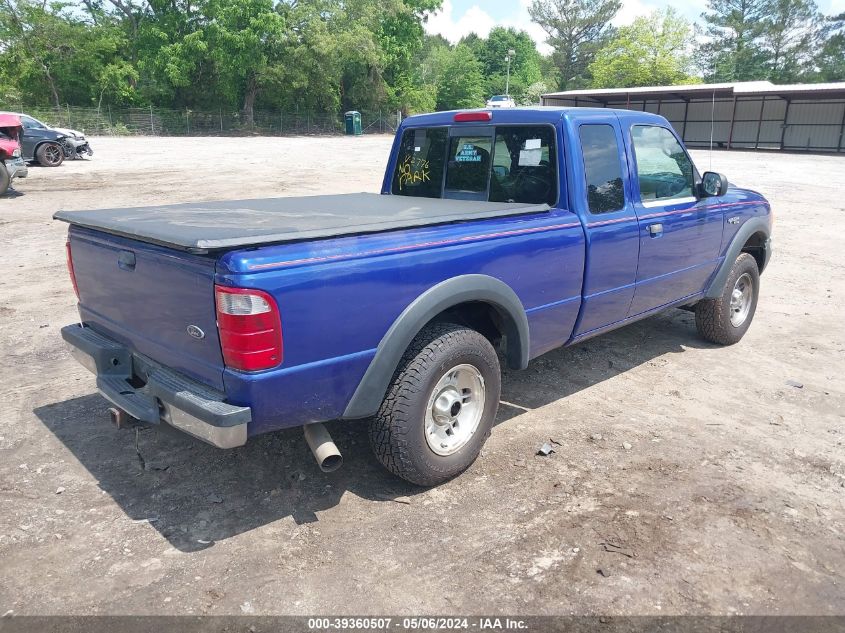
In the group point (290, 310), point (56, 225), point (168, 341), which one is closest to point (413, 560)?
point (290, 310)

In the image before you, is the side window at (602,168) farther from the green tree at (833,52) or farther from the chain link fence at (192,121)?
the green tree at (833,52)

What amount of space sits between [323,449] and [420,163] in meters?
2.76

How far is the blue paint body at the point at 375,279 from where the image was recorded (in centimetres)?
276

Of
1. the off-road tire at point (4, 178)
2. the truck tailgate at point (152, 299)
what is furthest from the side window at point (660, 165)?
the off-road tire at point (4, 178)

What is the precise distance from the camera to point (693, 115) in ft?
129

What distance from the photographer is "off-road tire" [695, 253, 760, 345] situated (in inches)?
223

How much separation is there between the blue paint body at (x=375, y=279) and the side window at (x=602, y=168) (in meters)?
0.07

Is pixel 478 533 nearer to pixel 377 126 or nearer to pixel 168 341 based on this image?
pixel 168 341

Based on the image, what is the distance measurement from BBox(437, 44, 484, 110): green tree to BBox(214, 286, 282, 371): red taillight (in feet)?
252

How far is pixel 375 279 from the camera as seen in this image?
2.97 meters

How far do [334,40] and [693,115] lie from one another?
86.0 ft

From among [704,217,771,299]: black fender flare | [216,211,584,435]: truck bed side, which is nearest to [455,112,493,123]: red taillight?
[216,211,584,435]: truck bed side

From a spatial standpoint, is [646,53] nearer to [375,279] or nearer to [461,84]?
[461,84]

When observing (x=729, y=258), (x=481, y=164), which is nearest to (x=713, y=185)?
(x=729, y=258)
